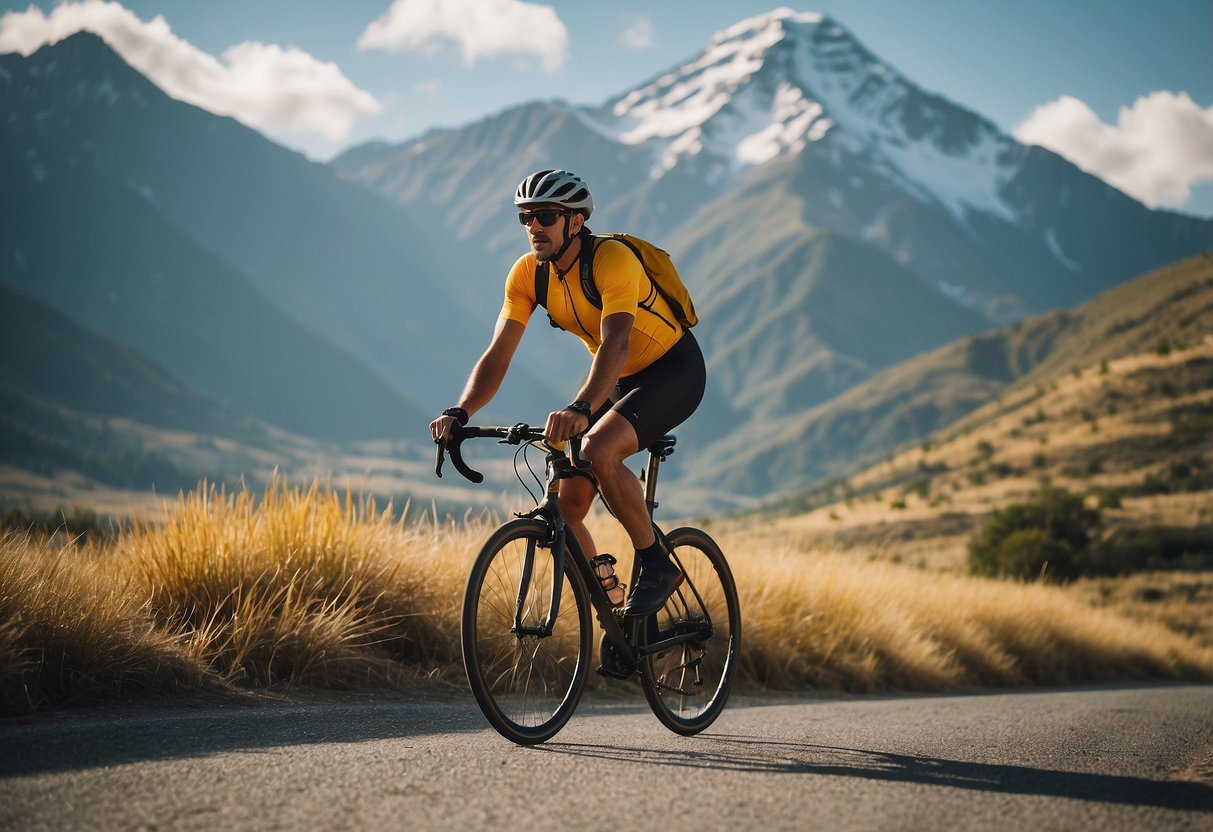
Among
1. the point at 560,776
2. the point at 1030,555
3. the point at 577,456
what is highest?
the point at 1030,555

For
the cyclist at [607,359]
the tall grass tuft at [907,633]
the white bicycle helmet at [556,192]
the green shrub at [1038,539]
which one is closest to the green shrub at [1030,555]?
the green shrub at [1038,539]

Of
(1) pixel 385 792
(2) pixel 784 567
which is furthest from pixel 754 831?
(2) pixel 784 567

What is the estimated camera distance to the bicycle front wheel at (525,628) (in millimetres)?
4879

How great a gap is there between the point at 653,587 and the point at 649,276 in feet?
4.83

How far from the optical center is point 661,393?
5328mm

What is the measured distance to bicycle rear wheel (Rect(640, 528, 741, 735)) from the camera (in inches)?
217

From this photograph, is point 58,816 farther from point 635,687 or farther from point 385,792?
point 635,687

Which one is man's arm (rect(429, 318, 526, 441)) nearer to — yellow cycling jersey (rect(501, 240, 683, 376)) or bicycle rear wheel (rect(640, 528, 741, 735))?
yellow cycling jersey (rect(501, 240, 683, 376))

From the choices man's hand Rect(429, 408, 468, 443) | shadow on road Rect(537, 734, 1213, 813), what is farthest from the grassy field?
shadow on road Rect(537, 734, 1213, 813)

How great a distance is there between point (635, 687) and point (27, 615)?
4468 millimetres

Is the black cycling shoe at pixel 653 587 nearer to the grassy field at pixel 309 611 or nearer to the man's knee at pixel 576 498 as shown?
the man's knee at pixel 576 498

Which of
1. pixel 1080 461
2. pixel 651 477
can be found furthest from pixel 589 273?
pixel 1080 461

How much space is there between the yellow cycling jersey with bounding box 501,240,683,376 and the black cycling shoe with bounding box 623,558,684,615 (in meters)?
0.96

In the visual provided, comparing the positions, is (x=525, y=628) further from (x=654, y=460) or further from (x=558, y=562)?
(x=654, y=460)
